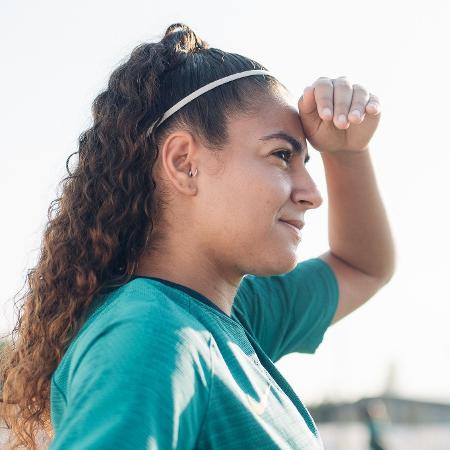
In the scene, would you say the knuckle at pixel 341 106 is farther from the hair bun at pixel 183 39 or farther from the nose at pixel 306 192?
the hair bun at pixel 183 39

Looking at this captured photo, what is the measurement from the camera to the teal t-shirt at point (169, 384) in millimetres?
1483

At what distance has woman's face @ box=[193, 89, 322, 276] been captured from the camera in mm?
2225

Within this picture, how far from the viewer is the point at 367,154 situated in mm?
3033

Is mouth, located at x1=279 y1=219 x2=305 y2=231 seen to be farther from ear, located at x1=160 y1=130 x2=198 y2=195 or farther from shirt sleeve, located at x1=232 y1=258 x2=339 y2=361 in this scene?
shirt sleeve, located at x1=232 y1=258 x2=339 y2=361

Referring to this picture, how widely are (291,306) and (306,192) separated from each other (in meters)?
0.84

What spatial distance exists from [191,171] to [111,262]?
33 cm

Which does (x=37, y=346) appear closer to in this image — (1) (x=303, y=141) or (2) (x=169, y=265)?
(2) (x=169, y=265)

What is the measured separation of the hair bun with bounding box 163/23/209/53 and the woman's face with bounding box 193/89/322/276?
0.37 m

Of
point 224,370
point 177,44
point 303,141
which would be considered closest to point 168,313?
point 224,370

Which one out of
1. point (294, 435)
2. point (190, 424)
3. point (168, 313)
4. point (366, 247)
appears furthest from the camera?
point (366, 247)

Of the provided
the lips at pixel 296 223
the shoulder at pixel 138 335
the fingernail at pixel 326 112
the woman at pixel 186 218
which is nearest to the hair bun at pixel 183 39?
the woman at pixel 186 218

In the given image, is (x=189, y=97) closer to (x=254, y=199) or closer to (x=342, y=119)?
(x=254, y=199)

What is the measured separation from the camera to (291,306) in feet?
10.1

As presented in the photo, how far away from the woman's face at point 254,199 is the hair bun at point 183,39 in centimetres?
37
